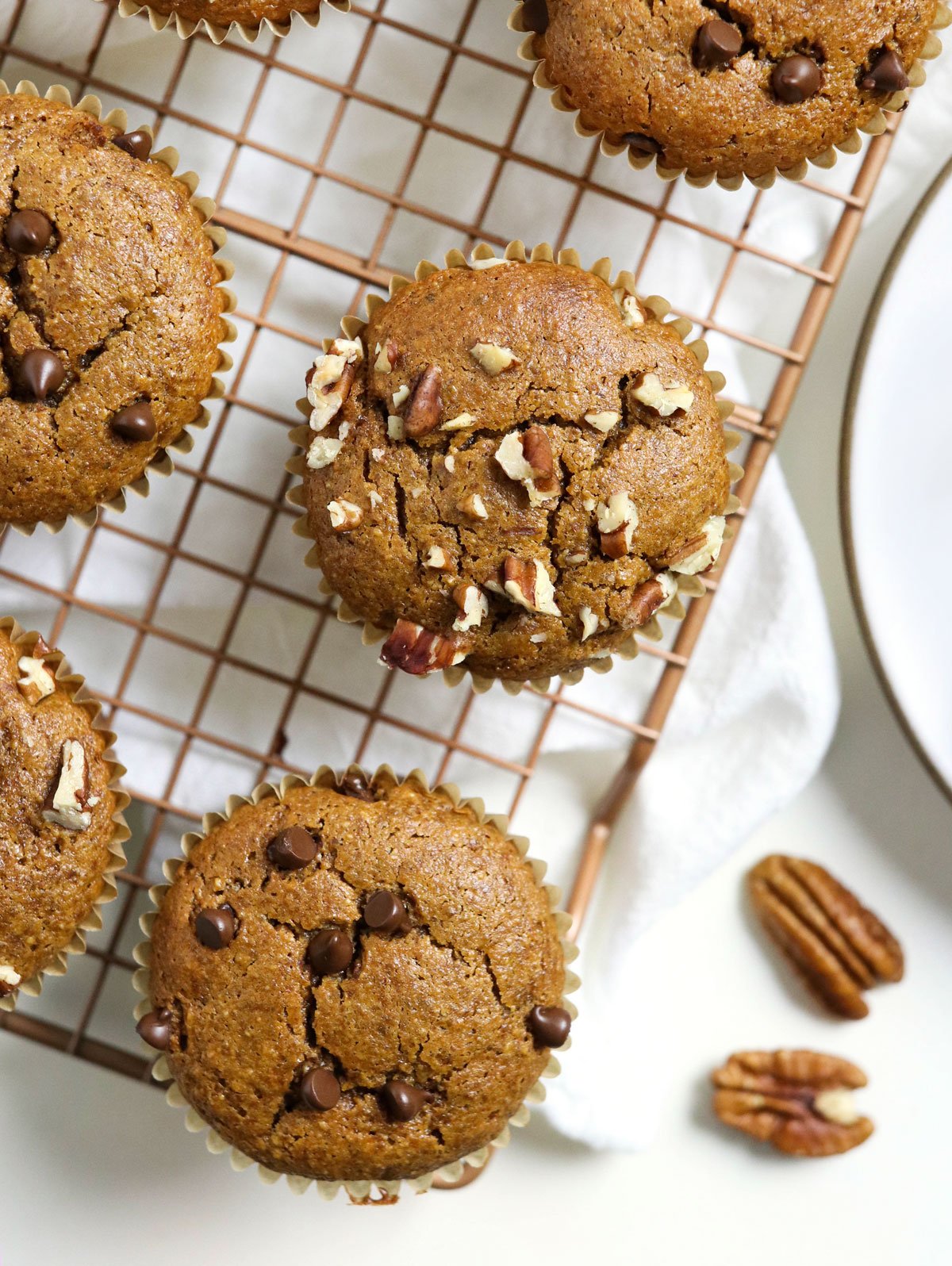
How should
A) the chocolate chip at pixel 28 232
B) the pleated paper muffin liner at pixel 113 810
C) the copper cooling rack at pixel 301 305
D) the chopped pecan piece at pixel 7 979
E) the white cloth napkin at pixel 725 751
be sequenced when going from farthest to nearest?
1. the white cloth napkin at pixel 725 751
2. the copper cooling rack at pixel 301 305
3. the pleated paper muffin liner at pixel 113 810
4. the chopped pecan piece at pixel 7 979
5. the chocolate chip at pixel 28 232

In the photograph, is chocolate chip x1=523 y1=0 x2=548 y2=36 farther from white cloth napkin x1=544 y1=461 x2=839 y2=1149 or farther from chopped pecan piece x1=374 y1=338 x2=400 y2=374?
white cloth napkin x1=544 y1=461 x2=839 y2=1149

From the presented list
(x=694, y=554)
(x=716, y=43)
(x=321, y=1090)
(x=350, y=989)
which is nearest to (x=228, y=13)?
(x=716, y=43)

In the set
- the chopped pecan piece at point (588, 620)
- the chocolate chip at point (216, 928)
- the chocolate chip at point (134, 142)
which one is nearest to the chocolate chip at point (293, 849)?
the chocolate chip at point (216, 928)

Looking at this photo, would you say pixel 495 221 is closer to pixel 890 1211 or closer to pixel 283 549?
pixel 283 549

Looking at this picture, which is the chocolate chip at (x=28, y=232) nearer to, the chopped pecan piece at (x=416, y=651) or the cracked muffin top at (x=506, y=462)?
the cracked muffin top at (x=506, y=462)

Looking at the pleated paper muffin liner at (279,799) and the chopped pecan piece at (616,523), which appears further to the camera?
the pleated paper muffin liner at (279,799)

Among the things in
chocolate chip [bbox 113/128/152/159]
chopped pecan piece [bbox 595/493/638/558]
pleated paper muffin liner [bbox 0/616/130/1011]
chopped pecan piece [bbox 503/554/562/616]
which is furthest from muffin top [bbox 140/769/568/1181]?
chocolate chip [bbox 113/128/152/159]
